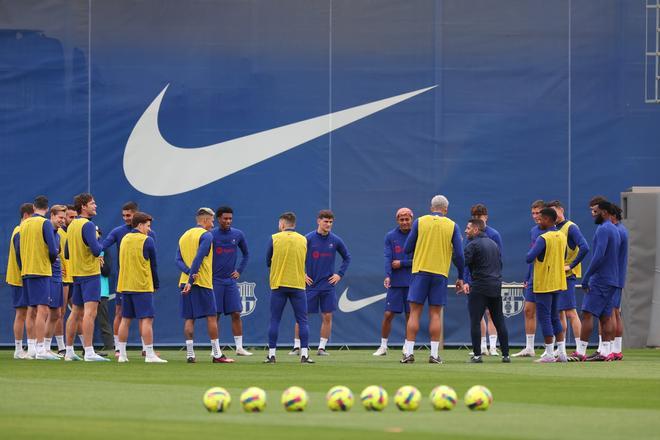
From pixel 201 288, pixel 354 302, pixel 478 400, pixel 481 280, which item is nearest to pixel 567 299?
pixel 481 280

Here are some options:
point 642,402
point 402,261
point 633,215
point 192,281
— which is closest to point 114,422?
point 642,402

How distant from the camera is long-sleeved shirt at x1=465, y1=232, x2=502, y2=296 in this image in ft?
62.0

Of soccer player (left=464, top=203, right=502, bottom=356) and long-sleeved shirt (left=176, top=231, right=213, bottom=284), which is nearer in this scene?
long-sleeved shirt (left=176, top=231, right=213, bottom=284)

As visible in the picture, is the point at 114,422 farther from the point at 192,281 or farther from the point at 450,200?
the point at 450,200

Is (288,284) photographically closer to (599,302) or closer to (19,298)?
(19,298)

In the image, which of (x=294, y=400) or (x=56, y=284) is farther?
(x=56, y=284)

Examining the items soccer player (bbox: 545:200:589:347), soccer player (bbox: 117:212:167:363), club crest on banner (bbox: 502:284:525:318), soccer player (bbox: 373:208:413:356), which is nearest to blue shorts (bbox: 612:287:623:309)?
soccer player (bbox: 545:200:589:347)

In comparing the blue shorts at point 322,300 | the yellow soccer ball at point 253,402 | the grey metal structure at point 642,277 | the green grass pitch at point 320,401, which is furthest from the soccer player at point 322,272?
the yellow soccer ball at point 253,402

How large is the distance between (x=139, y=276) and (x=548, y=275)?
5.72 m

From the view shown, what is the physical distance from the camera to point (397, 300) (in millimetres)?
21328

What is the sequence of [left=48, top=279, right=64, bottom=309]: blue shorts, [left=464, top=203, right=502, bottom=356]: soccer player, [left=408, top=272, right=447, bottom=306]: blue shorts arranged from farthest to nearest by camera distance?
1. [left=464, top=203, right=502, bottom=356]: soccer player
2. [left=48, top=279, right=64, bottom=309]: blue shorts
3. [left=408, top=272, right=447, bottom=306]: blue shorts

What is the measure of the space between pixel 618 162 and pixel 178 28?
26.6 feet

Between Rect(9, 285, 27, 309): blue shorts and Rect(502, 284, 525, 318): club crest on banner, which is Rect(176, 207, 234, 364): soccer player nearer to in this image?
Rect(9, 285, 27, 309): blue shorts

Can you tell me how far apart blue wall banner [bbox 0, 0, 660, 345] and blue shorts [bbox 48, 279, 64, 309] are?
117 inches
